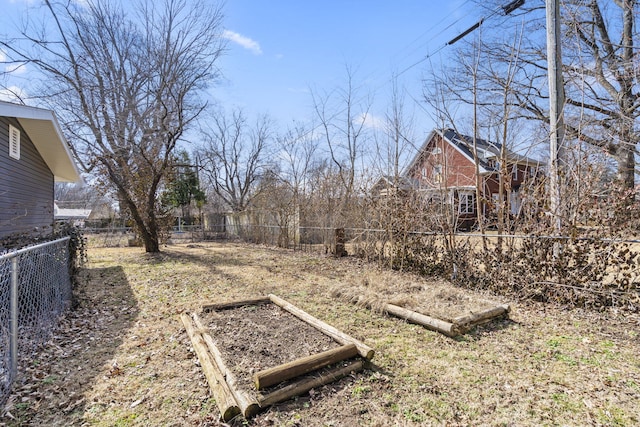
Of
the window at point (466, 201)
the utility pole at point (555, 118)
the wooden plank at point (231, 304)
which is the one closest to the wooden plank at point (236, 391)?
the wooden plank at point (231, 304)

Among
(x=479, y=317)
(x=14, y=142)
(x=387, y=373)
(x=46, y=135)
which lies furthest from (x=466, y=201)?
(x=46, y=135)

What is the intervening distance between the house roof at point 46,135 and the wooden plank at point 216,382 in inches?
240

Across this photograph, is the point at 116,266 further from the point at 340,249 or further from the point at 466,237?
the point at 466,237

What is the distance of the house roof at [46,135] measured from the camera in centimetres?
621

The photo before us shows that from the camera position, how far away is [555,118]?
5312 millimetres

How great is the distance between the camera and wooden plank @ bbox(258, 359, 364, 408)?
238 centimetres

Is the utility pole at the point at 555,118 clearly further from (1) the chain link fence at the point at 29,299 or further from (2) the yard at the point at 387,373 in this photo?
(1) the chain link fence at the point at 29,299

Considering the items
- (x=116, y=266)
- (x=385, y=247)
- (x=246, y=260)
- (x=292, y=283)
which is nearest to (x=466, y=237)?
(x=385, y=247)

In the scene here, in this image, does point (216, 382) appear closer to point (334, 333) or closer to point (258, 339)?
point (258, 339)

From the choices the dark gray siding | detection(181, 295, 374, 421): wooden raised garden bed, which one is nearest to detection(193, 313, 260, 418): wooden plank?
detection(181, 295, 374, 421): wooden raised garden bed

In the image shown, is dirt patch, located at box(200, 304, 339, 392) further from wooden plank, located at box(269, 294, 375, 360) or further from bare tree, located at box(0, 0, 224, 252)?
bare tree, located at box(0, 0, 224, 252)

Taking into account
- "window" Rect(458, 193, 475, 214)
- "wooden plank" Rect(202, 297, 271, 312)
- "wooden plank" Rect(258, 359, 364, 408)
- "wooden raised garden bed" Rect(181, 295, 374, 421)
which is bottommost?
"wooden plank" Rect(258, 359, 364, 408)

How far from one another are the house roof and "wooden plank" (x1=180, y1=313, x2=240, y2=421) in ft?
20.0

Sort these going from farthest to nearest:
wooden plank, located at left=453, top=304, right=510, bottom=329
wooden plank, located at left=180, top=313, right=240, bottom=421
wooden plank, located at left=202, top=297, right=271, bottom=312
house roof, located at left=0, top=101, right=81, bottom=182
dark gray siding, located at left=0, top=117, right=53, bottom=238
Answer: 1. dark gray siding, located at left=0, top=117, right=53, bottom=238
2. house roof, located at left=0, top=101, right=81, bottom=182
3. wooden plank, located at left=202, top=297, right=271, bottom=312
4. wooden plank, located at left=453, top=304, right=510, bottom=329
5. wooden plank, located at left=180, top=313, right=240, bottom=421
